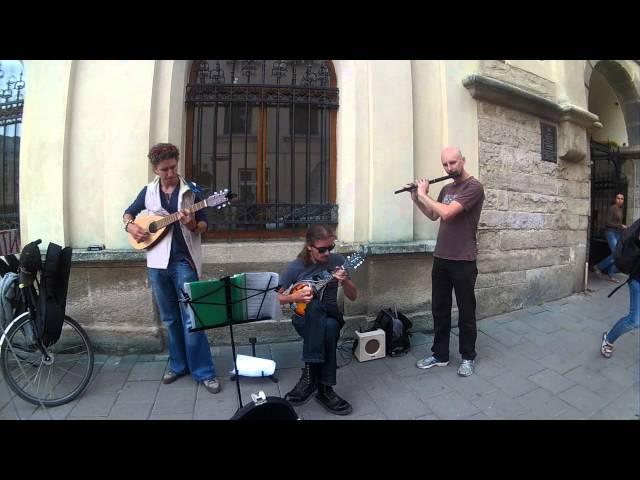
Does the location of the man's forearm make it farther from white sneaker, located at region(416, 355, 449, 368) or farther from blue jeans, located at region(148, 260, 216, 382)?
blue jeans, located at region(148, 260, 216, 382)

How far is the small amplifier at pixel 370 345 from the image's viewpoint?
3.21 metres

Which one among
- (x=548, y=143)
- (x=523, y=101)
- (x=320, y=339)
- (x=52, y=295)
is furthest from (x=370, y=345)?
(x=548, y=143)

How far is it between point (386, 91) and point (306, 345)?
9.38ft

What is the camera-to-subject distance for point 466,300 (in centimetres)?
297

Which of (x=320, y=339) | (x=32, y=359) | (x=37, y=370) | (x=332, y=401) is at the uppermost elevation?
(x=320, y=339)

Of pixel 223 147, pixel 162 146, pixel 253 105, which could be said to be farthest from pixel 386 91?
pixel 162 146

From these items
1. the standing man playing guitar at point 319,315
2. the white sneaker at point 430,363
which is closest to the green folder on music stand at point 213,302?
the standing man playing guitar at point 319,315

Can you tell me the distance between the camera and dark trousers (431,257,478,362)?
2.96 metres

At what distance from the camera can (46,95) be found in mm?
3283

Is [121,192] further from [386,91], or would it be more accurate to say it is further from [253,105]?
[386,91]

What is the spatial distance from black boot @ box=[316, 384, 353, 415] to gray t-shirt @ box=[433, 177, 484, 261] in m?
1.52

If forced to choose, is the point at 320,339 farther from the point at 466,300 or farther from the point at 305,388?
the point at 466,300

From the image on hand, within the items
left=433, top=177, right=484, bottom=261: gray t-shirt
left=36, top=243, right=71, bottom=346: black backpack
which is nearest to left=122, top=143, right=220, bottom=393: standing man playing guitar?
left=36, top=243, right=71, bottom=346: black backpack

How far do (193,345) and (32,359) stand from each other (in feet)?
4.33
